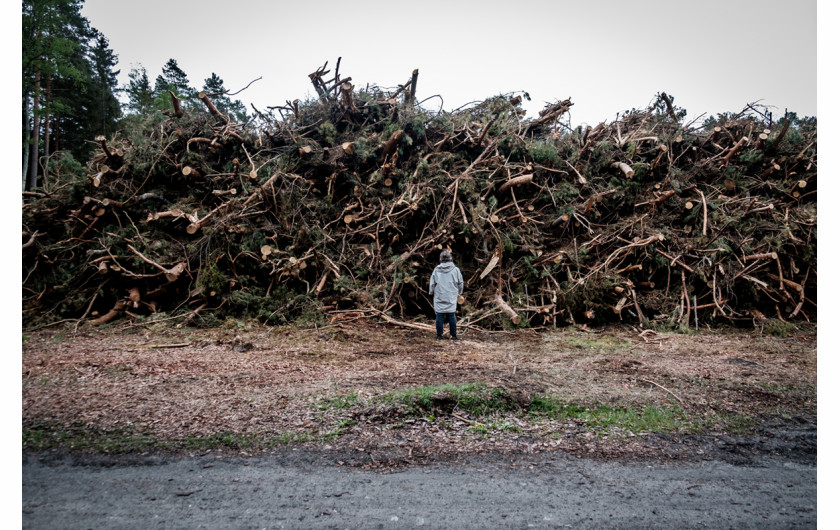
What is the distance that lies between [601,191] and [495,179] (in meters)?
2.17

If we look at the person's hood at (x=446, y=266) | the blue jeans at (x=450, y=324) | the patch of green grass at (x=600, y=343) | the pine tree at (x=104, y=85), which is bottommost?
the patch of green grass at (x=600, y=343)

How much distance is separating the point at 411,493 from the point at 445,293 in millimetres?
3977

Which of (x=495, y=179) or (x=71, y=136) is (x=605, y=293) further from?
(x=71, y=136)

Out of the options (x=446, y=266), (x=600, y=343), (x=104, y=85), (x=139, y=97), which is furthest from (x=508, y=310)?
(x=139, y=97)

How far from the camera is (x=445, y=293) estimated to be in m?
6.01

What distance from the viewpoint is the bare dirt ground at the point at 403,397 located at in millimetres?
2662

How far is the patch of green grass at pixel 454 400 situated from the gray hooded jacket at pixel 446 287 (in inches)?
97.4

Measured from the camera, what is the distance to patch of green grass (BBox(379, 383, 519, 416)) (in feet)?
10.6

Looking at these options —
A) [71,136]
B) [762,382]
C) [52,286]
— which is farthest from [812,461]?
[71,136]

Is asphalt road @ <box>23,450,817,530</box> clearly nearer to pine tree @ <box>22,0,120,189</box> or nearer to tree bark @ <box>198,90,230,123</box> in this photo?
pine tree @ <box>22,0,120,189</box>

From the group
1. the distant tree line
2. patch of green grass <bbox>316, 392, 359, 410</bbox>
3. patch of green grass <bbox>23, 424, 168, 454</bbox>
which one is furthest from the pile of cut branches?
patch of green grass <bbox>23, 424, 168, 454</bbox>

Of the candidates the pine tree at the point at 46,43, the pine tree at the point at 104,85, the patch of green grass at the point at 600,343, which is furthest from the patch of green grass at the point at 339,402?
the pine tree at the point at 104,85

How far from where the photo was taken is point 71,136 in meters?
6.62

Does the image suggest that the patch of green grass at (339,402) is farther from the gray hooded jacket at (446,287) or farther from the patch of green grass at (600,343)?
the patch of green grass at (600,343)
